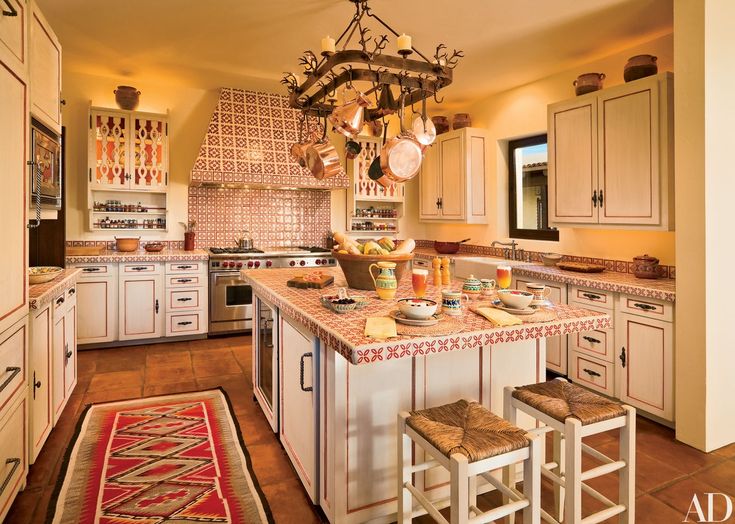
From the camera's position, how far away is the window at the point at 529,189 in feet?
15.8

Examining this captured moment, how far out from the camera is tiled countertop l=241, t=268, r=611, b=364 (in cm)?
154

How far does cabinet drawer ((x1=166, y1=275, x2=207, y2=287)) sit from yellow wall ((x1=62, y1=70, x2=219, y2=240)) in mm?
724

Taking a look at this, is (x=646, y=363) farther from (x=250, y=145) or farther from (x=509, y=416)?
(x=250, y=145)

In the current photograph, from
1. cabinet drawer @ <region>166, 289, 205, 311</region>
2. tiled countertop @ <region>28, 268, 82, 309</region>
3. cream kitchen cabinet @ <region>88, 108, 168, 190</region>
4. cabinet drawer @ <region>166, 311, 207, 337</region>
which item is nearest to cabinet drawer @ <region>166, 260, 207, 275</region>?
cabinet drawer @ <region>166, 289, 205, 311</region>

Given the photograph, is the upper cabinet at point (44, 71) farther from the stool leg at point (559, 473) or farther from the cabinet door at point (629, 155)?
the cabinet door at point (629, 155)

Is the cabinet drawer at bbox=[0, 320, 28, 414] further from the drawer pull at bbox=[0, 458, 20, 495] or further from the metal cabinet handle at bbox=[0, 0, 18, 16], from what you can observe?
the metal cabinet handle at bbox=[0, 0, 18, 16]

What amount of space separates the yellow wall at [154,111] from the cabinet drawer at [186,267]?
66 centimetres

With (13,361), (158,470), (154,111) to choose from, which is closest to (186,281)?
(154,111)

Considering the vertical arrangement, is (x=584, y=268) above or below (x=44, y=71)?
below

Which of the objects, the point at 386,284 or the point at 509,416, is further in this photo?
the point at 386,284

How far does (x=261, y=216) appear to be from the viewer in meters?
5.79

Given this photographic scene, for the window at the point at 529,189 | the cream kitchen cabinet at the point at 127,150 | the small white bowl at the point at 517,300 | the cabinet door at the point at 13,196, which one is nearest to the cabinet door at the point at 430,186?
the window at the point at 529,189

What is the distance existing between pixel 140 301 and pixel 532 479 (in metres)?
4.25

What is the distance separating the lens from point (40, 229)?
3.46 metres
